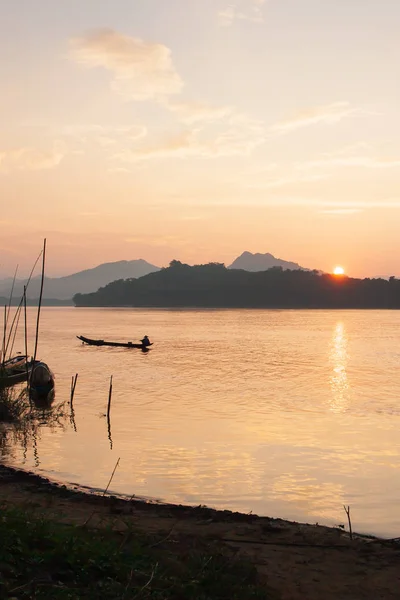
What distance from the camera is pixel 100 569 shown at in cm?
864

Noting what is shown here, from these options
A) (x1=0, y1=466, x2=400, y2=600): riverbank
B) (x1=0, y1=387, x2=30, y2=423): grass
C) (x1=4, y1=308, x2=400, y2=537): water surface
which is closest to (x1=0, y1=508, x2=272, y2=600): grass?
(x1=0, y1=466, x2=400, y2=600): riverbank

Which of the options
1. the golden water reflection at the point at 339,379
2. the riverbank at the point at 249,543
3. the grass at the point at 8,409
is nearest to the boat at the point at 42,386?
the grass at the point at 8,409

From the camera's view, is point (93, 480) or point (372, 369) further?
point (372, 369)

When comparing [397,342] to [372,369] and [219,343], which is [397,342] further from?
[372,369]

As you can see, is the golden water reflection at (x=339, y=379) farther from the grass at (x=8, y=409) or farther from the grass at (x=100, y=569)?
the grass at (x=100, y=569)

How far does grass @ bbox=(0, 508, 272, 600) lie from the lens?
7832mm

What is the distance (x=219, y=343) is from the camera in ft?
325

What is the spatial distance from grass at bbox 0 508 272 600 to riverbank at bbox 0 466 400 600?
0.29 ft

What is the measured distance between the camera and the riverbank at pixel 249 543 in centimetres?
1004

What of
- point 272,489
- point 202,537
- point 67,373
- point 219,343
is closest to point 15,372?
point 67,373

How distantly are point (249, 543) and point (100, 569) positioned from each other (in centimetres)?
484

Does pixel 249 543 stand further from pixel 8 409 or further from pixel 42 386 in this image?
pixel 42 386

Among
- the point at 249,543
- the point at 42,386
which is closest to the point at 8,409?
the point at 42,386

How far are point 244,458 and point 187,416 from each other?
10318mm
